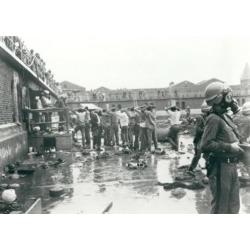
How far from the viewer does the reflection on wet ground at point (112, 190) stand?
20.4 feet

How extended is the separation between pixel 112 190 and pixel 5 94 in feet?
20.5

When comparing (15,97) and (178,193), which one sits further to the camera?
(15,97)

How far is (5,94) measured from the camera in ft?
38.9

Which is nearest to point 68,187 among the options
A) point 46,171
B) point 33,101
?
point 46,171

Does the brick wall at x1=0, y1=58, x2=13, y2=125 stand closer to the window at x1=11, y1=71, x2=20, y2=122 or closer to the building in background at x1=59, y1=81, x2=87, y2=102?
the window at x1=11, y1=71, x2=20, y2=122

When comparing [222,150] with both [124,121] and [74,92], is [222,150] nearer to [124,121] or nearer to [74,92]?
[124,121]

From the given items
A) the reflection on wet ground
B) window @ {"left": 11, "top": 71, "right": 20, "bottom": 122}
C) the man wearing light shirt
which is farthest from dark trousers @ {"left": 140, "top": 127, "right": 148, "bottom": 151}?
window @ {"left": 11, "top": 71, "right": 20, "bottom": 122}

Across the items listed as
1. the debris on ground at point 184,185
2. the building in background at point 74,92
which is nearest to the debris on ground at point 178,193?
the debris on ground at point 184,185

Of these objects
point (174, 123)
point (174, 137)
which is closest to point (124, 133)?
point (174, 137)

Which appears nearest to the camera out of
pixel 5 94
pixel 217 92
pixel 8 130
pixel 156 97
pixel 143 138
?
pixel 217 92

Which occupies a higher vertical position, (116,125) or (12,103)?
(12,103)

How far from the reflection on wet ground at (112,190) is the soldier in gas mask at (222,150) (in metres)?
1.60

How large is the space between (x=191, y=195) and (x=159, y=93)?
6902 cm

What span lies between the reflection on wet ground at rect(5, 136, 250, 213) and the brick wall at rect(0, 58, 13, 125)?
97.0 inches
